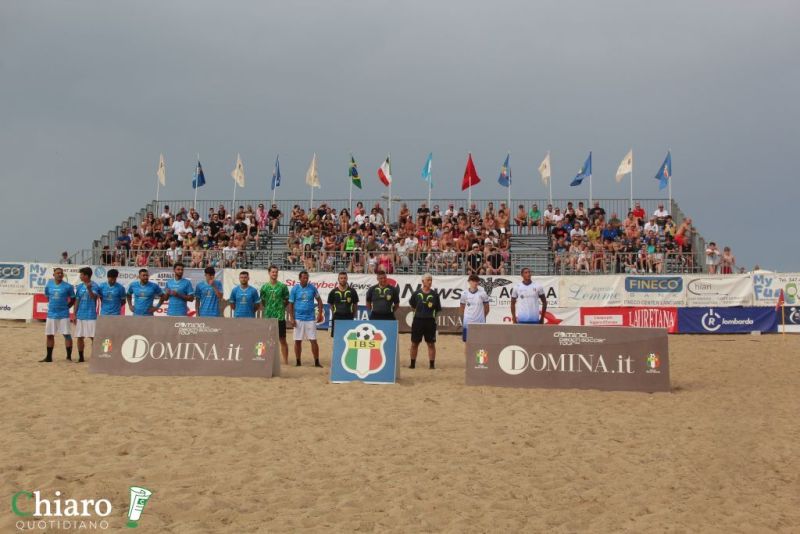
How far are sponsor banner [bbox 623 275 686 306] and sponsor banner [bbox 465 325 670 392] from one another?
37.5ft

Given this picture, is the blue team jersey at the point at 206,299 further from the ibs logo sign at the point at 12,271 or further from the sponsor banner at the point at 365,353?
the ibs logo sign at the point at 12,271

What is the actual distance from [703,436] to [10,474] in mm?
7060

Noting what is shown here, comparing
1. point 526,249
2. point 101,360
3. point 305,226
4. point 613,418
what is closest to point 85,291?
point 101,360

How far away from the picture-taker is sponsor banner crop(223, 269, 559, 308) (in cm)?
2255

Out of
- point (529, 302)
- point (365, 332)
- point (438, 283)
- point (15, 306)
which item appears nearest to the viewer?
point (365, 332)

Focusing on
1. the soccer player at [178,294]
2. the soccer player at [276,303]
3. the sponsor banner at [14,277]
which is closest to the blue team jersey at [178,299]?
the soccer player at [178,294]

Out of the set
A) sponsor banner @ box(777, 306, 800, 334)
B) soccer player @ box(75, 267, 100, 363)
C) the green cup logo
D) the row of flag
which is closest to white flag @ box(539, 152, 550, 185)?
the row of flag

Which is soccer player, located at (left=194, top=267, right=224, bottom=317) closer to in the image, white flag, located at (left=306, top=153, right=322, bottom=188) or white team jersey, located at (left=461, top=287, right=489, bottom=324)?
white team jersey, located at (left=461, top=287, right=489, bottom=324)

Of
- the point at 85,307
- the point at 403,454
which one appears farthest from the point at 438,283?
the point at 403,454

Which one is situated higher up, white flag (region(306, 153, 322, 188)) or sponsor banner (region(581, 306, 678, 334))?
white flag (region(306, 153, 322, 188))

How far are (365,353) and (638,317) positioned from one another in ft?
42.7

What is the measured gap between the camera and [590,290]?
73.6 ft

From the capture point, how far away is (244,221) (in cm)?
2794

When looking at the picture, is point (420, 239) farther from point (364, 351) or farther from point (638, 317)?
point (364, 351)
